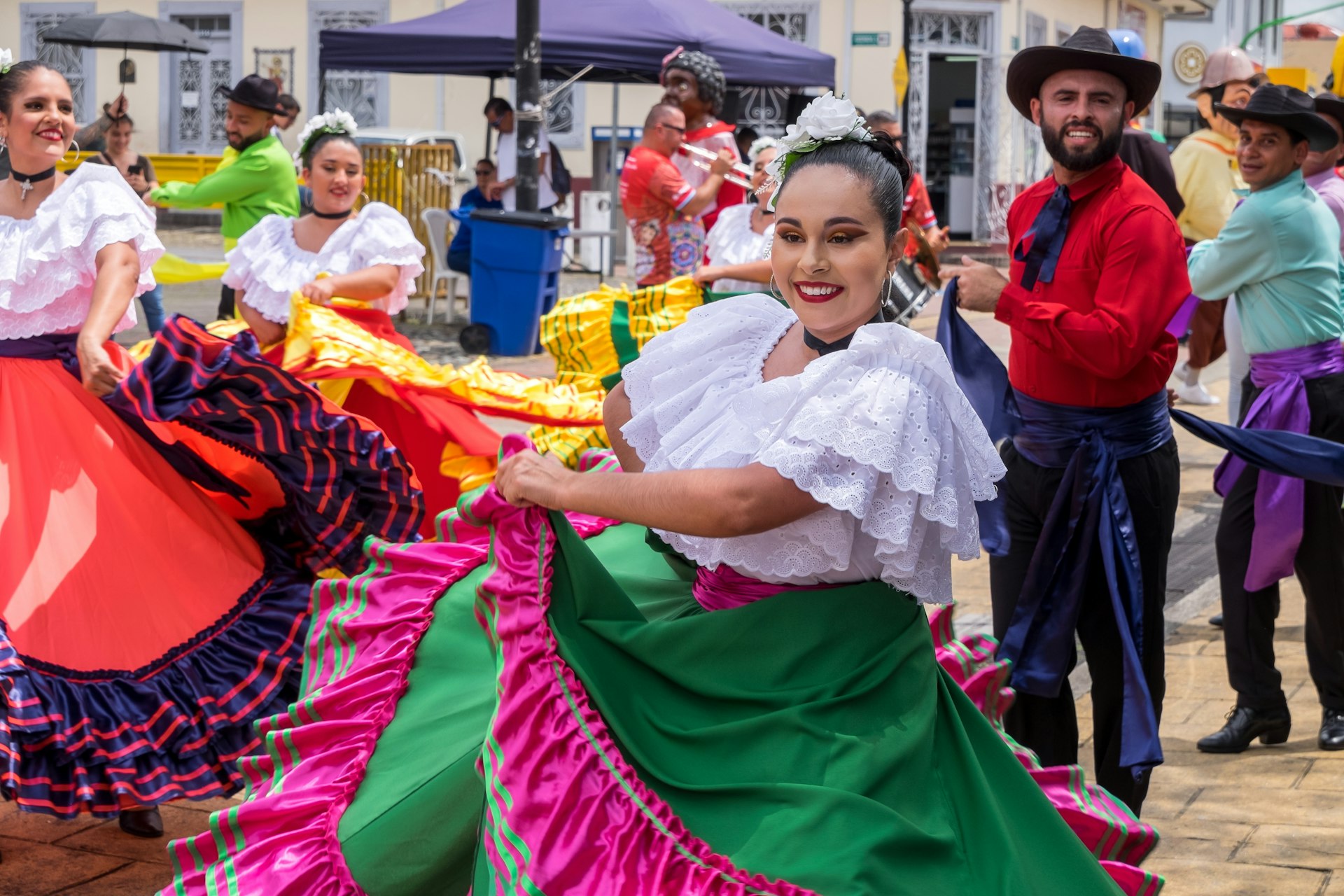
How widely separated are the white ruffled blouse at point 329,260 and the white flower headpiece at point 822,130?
10.8ft

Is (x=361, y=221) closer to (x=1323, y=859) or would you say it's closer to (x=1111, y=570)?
(x=1111, y=570)

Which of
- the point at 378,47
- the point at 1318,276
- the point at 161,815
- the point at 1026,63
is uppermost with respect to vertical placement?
the point at 378,47

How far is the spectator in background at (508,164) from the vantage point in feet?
46.0

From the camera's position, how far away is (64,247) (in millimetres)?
4246

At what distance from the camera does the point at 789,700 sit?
2479 mm

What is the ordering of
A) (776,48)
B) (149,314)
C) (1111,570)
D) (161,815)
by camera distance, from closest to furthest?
(1111,570) → (161,815) → (149,314) → (776,48)

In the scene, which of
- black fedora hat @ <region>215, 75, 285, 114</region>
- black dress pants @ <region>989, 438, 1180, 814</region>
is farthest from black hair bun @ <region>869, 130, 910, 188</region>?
black fedora hat @ <region>215, 75, 285, 114</region>

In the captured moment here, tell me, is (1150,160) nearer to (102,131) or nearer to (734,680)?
(734,680)

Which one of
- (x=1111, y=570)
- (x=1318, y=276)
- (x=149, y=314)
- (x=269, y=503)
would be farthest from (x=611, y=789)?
(x=149, y=314)

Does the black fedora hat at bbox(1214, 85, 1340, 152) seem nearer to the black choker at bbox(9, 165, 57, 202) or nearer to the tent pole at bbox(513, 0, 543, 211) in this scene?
the black choker at bbox(9, 165, 57, 202)

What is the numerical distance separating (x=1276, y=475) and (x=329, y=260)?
11.1 ft

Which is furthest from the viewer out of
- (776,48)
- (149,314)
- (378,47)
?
(776,48)

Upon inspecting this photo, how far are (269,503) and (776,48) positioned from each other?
11334 mm

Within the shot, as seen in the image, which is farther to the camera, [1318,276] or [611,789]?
[1318,276]
